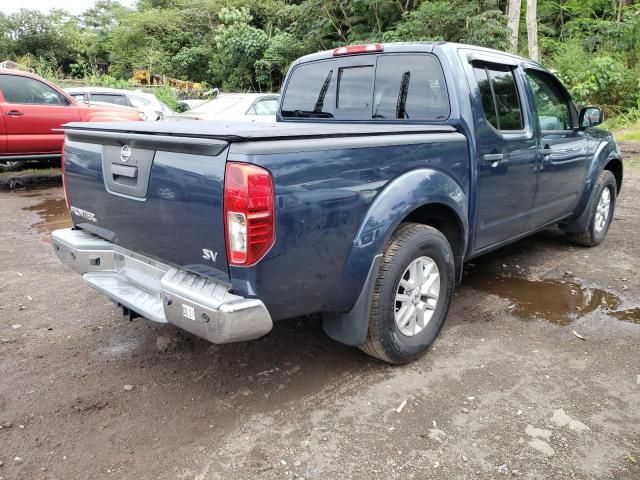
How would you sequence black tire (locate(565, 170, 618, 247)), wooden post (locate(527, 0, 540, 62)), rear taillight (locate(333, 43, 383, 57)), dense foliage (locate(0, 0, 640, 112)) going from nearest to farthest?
rear taillight (locate(333, 43, 383, 57)), black tire (locate(565, 170, 618, 247)), wooden post (locate(527, 0, 540, 62)), dense foliage (locate(0, 0, 640, 112))

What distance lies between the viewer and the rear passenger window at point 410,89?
351 centimetres

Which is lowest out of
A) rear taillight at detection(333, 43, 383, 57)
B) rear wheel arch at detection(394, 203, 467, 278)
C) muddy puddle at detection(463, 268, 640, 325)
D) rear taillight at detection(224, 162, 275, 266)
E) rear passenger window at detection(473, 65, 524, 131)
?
muddy puddle at detection(463, 268, 640, 325)

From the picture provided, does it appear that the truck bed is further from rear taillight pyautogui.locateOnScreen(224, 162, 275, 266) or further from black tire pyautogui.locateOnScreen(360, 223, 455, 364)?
black tire pyautogui.locateOnScreen(360, 223, 455, 364)

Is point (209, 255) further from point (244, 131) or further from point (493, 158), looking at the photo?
point (493, 158)

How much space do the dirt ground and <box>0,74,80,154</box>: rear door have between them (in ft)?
16.6

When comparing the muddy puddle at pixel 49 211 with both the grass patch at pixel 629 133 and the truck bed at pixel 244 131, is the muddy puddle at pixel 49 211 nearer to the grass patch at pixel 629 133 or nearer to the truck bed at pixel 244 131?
the truck bed at pixel 244 131

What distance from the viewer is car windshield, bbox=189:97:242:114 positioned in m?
9.97

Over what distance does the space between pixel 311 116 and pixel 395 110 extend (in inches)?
32.1

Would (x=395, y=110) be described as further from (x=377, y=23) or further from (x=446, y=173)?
(x=377, y=23)

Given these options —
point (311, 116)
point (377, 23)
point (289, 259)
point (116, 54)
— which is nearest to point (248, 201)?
point (289, 259)

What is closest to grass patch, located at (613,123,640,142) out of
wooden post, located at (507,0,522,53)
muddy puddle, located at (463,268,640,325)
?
wooden post, located at (507,0,522,53)

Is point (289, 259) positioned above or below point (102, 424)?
above

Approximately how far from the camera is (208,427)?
2.62 meters

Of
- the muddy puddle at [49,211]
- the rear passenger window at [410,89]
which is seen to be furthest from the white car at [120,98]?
the rear passenger window at [410,89]
